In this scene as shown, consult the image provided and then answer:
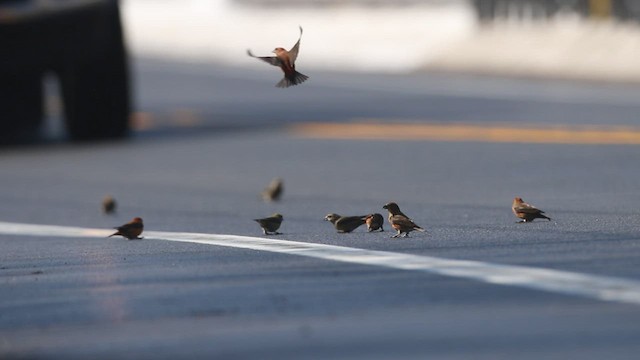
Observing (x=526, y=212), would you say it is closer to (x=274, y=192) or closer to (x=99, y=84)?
(x=274, y=192)

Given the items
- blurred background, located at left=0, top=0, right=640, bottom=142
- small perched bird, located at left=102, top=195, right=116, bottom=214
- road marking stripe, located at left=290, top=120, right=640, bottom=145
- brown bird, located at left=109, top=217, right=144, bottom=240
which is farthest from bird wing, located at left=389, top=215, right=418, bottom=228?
blurred background, located at left=0, top=0, right=640, bottom=142

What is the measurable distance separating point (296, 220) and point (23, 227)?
1.94 m

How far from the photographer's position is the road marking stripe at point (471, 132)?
58.5ft

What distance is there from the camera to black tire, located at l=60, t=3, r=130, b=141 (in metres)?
18.8

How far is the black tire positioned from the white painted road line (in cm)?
903

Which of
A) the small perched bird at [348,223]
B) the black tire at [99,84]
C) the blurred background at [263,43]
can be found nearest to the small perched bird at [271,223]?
the small perched bird at [348,223]

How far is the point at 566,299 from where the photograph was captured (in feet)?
21.3

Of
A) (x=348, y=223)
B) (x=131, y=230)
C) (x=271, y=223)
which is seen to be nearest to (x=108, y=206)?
(x=131, y=230)

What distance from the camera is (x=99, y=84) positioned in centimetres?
1900

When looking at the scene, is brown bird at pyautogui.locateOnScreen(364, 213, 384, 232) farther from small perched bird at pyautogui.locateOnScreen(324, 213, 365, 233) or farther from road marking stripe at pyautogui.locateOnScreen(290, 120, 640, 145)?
road marking stripe at pyautogui.locateOnScreen(290, 120, 640, 145)

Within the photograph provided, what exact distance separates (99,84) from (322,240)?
1027 cm

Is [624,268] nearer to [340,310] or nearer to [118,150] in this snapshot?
[340,310]

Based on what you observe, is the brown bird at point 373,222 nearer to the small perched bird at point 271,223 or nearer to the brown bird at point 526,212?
the small perched bird at point 271,223

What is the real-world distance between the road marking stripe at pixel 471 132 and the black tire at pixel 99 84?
204cm
